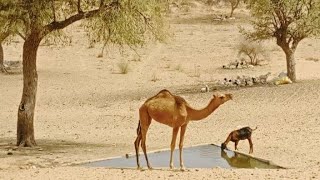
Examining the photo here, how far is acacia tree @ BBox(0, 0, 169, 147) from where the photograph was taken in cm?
1491

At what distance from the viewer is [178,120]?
12.0m

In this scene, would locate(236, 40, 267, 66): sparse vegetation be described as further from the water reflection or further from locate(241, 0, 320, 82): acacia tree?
the water reflection

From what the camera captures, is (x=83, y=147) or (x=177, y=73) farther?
(x=177, y=73)

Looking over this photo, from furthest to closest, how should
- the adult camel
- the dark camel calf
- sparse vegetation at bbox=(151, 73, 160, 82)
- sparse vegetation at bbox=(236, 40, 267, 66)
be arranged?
sparse vegetation at bbox=(236, 40, 267, 66), sparse vegetation at bbox=(151, 73, 160, 82), the dark camel calf, the adult camel

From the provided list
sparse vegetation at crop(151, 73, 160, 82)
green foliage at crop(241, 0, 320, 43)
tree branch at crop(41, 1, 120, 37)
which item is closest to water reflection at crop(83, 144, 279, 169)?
tree branch at crop(41, 1, 120, 37)

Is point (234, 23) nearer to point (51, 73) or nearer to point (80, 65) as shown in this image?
point (80, 65)

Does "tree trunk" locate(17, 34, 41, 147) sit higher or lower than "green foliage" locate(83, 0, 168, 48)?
lower

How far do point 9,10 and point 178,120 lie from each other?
484 centimetres

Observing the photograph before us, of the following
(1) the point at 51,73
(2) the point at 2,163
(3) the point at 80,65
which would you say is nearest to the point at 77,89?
(1) the point at 51,73

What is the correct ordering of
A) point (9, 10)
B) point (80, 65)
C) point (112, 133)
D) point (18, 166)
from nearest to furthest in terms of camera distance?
point (18, 166)
point (9, 10)
point (112, 133)
point (80, 65)

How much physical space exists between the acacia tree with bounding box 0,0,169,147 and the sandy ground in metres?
1.30

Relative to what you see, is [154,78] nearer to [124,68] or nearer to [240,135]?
[124,68]

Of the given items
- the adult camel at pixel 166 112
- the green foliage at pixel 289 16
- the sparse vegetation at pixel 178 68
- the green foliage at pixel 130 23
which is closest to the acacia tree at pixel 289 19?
the green foliage at pixel 289 16

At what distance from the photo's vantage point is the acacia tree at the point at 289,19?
2622 cm
